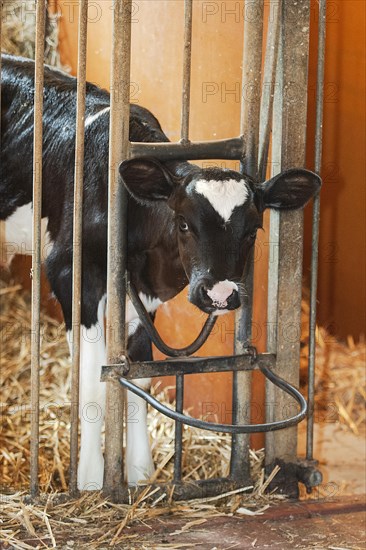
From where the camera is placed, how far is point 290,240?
4418 millimetres

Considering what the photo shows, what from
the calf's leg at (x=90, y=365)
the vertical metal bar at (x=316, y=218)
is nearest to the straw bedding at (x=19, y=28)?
the calf's leg at (x=90, y=365)

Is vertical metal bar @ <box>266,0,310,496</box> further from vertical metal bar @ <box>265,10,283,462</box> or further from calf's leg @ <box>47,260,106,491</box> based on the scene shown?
calf's leg @ <box>47,260,106,491</box>

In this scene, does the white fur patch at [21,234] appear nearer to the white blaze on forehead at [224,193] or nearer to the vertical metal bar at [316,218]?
the white blaze on forehead at [224,193]

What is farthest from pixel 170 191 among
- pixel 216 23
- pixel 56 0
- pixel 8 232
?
pixel 56 0

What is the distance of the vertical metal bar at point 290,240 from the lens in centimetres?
432

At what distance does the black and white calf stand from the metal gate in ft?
0.54

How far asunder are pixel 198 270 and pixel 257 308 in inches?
38.8

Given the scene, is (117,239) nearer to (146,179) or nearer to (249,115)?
(146,179)

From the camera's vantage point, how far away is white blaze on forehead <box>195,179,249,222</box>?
12.7 ft

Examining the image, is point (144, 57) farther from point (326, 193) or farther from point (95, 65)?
point (326, 193)

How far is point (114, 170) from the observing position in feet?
13.1

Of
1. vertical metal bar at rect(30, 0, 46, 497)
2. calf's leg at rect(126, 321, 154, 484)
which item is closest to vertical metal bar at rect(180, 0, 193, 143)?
vertical metal bar at rect(30, 0, 46, 497)

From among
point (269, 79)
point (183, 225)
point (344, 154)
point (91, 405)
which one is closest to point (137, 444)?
point (91, 405)

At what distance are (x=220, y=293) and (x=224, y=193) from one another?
0.43 m
